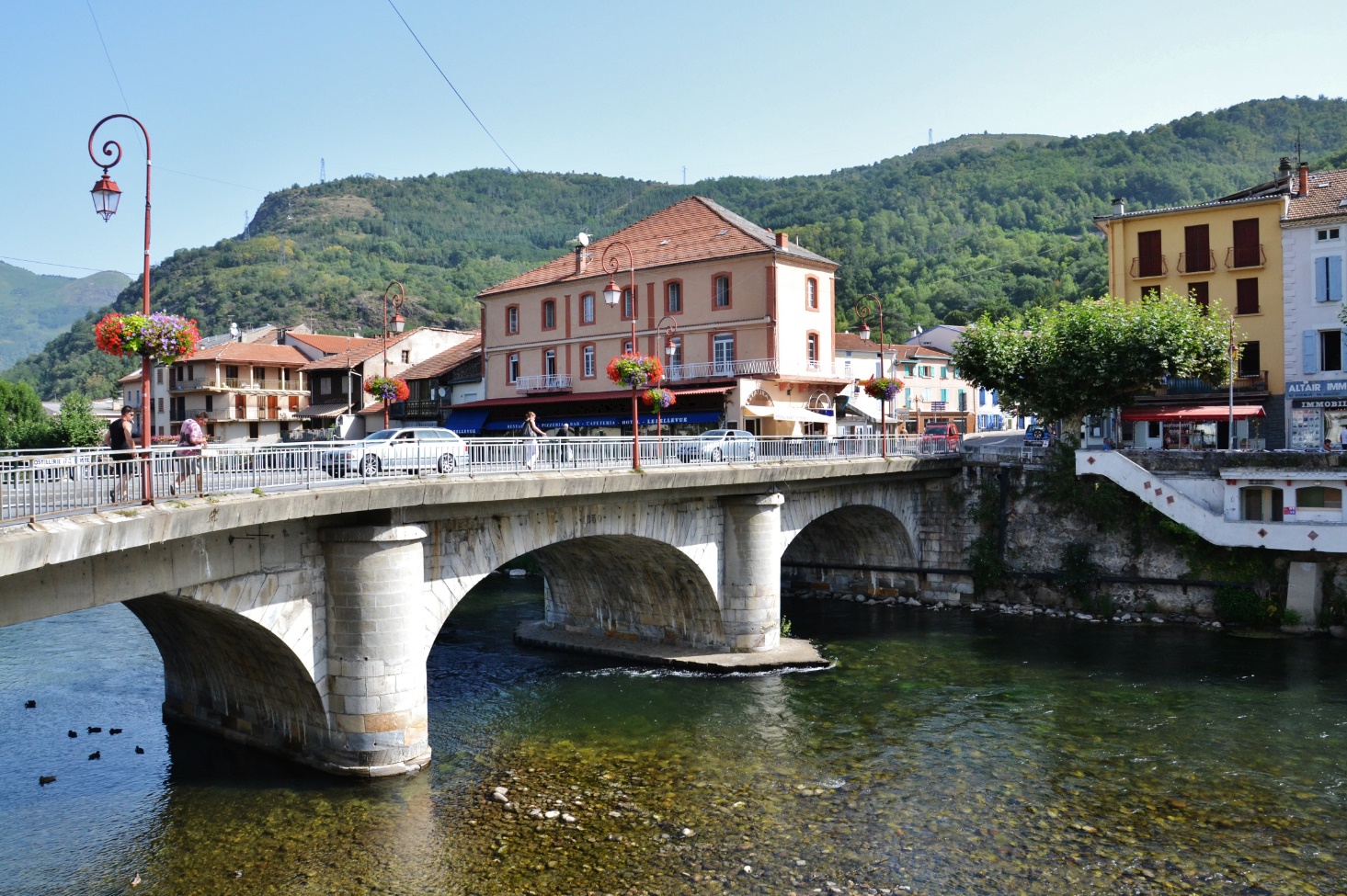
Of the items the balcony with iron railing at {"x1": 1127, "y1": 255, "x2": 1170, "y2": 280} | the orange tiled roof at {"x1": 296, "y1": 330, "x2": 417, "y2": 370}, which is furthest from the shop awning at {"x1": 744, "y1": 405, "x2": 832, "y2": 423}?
the orange tiled roof at {"x1": 296, "y1": 330, "x2": 417, "y2": 370}

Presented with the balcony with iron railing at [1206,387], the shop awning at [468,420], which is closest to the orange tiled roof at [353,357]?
the shop awning at [468,420]

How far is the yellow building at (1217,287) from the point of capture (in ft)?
127

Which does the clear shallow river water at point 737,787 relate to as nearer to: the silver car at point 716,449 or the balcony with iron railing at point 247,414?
the silver car at point 716,449

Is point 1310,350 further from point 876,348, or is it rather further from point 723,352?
point 876,348

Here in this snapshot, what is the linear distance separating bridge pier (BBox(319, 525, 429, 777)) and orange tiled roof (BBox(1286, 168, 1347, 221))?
3525 cm

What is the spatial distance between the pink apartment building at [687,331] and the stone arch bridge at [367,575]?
13.5 meters

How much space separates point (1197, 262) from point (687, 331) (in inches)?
813

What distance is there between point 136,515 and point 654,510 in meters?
13.6

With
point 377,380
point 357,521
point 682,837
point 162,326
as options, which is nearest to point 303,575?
point 357,521

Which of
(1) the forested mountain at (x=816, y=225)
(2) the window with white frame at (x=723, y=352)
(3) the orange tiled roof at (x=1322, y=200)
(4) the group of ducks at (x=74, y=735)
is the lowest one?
(4) the group of ducks at (x=74, y=735)

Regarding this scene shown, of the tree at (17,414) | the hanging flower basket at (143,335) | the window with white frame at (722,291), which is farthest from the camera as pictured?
the tree at (17,414)

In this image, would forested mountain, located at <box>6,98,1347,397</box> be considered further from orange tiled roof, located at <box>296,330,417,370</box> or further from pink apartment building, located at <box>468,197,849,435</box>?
pink apartment building, located at <box>468,197,849,435</box>

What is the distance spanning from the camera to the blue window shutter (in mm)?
37469

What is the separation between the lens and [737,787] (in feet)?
59.7
